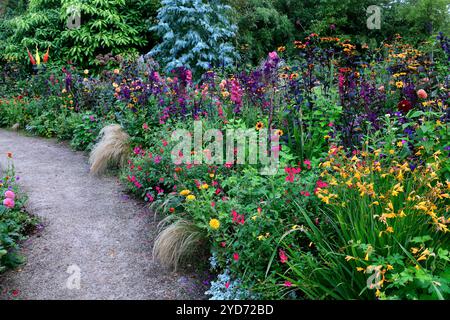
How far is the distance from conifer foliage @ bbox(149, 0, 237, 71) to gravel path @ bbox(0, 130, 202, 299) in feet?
13.6

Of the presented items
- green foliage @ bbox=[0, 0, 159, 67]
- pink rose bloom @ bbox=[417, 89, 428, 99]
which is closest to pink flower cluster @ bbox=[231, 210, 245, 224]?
pink rose bloom @ bbox=[417, 89, 428, 99]

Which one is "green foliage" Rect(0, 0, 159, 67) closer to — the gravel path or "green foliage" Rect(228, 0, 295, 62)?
"green foliage" Rect(228, 0, 295, 62)

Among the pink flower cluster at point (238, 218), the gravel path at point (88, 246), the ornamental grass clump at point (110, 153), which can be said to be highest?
the ornamental grass clump at point (110, 153)

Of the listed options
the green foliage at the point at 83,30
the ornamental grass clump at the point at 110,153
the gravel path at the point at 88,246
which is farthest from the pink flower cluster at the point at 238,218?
the green foliage at the point at 83,30

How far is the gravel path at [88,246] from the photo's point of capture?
2699mm

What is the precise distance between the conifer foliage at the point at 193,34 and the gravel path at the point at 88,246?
416cm

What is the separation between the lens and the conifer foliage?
8250 mm

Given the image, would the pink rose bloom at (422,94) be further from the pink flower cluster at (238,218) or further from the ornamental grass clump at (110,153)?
the ornamental grass clump at (110,153)

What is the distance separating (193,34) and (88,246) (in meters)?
5.94

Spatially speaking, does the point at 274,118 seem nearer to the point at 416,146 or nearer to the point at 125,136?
the point at 416,146

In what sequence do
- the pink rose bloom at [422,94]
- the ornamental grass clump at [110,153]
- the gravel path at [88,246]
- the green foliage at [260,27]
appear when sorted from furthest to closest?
the green foliage at [260,27] < the ornamental grass clump at [110,153] < the pink rose bloom at [422,94] < the gravel path at [88,246]

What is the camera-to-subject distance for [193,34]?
8289 millimetres

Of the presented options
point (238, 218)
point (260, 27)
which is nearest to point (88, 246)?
point (238, 218)

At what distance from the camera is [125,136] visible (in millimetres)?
4957
